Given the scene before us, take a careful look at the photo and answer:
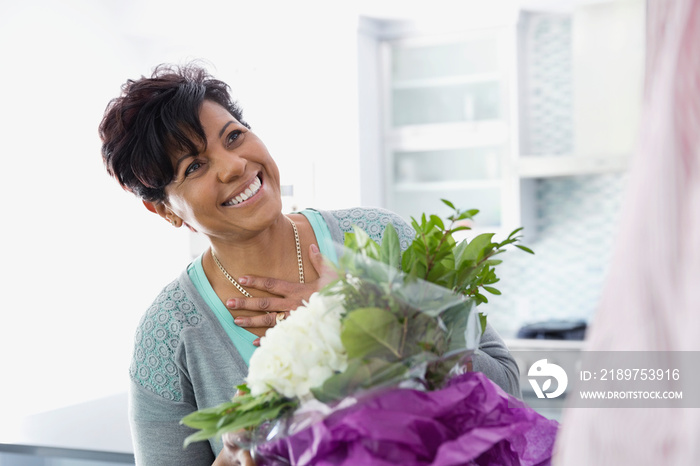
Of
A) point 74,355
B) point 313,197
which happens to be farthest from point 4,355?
point 313,197

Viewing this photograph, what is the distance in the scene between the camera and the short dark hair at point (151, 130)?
124 centimetres

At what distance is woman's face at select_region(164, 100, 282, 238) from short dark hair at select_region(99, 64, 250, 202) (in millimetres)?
20

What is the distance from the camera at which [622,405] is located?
1.23 feet

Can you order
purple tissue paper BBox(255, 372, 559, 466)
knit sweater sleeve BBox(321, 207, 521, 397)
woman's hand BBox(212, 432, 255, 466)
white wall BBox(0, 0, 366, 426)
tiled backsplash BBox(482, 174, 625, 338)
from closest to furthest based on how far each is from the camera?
purple tissue paper BBox(255, 372, 559, 466), woman's hand BBox(212, 432, 255, 466), knit sweater sleeve BBox(321, 207, 521, 397), white wall BBox(0, 0, 366, 426), tiled backsplash BBox(482, 174, 625, 338)

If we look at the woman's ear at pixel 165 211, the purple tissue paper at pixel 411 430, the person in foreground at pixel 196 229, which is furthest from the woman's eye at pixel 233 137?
the purple tissue paper at pixel 411 430

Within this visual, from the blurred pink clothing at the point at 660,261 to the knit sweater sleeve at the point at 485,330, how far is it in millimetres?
466

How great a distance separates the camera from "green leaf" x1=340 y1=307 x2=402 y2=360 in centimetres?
55

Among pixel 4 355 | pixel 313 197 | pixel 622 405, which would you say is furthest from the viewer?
pixel 313 197

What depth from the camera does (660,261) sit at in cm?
35

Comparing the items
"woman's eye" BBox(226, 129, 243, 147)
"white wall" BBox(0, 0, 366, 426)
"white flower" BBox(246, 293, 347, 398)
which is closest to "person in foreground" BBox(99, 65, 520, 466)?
"woman's eye" BBox(226, 129, 243, 147)

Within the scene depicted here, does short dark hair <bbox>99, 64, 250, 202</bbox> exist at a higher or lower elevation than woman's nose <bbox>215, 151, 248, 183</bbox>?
higher

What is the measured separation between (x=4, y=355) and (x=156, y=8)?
211 centimetres

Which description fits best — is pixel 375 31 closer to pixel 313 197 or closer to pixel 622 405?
pixel 313 197

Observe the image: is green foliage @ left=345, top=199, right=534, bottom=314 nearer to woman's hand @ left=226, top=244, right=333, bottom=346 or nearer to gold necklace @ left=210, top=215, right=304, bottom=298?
woman's hand @ left=226, top=244, right=333, bottom=346
